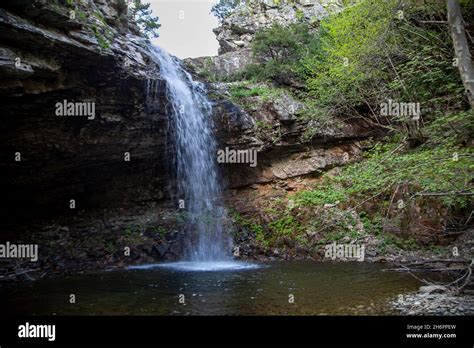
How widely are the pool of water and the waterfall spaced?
349cm

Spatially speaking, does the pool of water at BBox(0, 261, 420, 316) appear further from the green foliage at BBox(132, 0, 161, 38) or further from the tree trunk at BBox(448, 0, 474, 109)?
the green foliage at BBox(132, 0, 161, 38)

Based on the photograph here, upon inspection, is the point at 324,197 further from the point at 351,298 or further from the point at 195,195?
the point at 351,298

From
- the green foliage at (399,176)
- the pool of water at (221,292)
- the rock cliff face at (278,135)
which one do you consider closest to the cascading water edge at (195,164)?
the rock cliff face at (278,135)

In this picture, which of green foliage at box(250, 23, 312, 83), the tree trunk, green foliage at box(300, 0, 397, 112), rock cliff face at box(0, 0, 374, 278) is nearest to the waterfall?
rock cliff face at box(0, 0, 374, 278)

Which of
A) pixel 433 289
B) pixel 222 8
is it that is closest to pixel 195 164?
pixel 433 289

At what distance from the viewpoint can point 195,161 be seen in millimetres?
14320

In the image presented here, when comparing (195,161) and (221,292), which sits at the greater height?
(195,161)

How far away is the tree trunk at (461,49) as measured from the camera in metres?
6.99

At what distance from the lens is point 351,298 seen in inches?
235

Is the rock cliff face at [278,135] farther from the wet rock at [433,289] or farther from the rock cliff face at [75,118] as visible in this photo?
the wet rock at [433,289]

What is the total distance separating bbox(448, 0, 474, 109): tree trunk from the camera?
6.99 meters

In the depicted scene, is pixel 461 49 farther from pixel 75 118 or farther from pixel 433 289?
pixel 75 118

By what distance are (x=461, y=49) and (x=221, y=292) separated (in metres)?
6.93

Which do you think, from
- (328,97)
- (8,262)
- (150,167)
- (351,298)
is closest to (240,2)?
(328,97)
